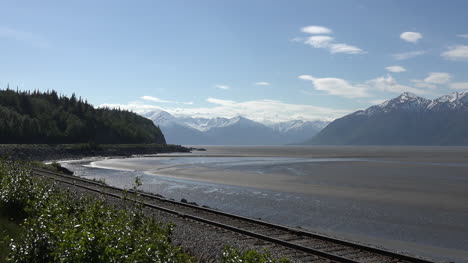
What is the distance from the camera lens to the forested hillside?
129500 millimetres

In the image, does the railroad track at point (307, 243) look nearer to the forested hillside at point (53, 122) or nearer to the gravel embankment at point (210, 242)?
the gravel embankment at point (210, 242)

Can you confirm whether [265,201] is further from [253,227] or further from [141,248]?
[141,248]

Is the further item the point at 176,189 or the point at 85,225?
the point at 176,189

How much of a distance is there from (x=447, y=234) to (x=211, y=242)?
1599 centimetres

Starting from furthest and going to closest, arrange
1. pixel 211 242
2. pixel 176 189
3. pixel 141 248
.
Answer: pixel 176 189
pixel 211 242
pixel 141 248

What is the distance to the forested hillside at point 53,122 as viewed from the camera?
5098 inches

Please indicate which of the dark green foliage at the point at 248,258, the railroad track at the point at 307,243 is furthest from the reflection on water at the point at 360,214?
the dark green foliage at the point at 248,258

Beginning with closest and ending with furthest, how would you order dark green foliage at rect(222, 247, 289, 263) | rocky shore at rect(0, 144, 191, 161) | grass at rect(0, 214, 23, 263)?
dark green foliage at rect(222, 247, 289, 263), grass at rect(0, 214, 23, 263), rocky shore at rect(0, 144, 191, 161)

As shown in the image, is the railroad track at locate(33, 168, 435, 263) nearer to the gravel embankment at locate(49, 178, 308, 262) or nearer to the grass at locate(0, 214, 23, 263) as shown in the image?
the gravel embankment at locate(49, 178, 308, 262)

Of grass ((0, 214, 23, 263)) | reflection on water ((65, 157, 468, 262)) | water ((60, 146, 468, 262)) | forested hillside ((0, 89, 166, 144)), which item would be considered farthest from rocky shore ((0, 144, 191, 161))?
grass ((0, 214, 23, 263))

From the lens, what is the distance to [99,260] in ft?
29.2

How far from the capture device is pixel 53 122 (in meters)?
153

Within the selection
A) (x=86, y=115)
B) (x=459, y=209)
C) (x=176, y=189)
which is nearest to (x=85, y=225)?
(x=459, y=209)

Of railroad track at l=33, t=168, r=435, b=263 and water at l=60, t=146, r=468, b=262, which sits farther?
water at l=60, t=146, r=468, b=262
